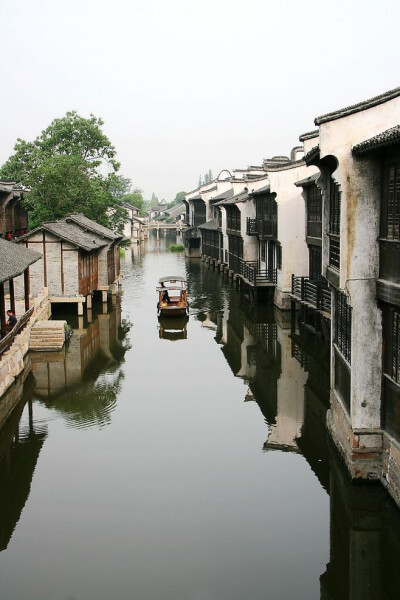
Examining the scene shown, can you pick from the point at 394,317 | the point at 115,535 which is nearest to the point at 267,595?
the point at 115,535

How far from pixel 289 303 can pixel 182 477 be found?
2495cm

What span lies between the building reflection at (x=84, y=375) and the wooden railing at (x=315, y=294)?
924 centimetres

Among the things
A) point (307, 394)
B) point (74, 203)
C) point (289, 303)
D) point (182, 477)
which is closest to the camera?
point (182, 477)

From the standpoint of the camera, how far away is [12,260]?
24031mm

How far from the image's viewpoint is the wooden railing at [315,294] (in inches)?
1094

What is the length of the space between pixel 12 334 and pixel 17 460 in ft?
24.4

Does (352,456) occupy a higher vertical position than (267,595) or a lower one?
higher

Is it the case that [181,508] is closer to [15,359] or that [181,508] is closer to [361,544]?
[361,544]

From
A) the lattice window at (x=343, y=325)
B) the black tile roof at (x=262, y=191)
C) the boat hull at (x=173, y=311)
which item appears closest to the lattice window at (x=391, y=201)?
the lattice window at (x=343, y=325)

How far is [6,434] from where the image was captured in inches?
734

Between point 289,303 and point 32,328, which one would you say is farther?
point 289,303

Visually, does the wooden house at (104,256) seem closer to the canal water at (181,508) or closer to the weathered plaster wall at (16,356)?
the weathered plaster wall at (16,356)

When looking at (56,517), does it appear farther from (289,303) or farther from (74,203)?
(74,203)

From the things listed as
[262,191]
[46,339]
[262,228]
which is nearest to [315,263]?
[262,191]
